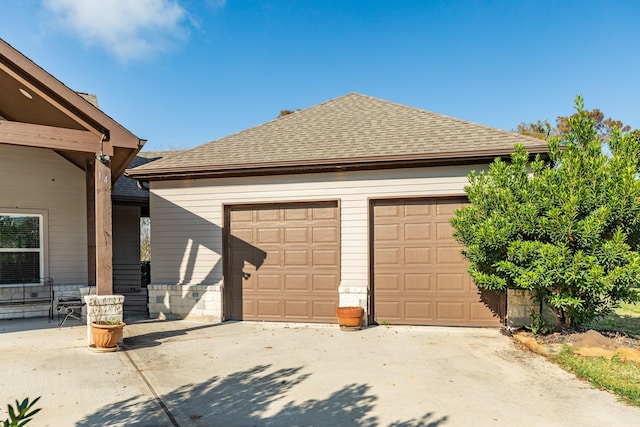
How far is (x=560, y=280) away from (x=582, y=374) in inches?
58.7

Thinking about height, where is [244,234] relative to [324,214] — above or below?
below

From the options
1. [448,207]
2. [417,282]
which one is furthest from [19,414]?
[448,207]

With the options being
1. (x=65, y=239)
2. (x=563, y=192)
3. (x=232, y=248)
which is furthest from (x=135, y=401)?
(x=65, y=239)

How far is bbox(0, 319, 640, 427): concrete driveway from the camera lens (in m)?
4.18

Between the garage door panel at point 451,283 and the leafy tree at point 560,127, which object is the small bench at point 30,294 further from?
the leafy tree at point 560,127

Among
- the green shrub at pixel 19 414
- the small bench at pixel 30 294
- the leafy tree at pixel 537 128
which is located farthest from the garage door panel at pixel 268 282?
the leafy tree at pixel 537 128

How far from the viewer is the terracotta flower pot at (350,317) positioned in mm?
8305

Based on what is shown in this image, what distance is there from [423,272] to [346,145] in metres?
3.31

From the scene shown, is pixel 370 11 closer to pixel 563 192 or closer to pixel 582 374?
pixel 563 192

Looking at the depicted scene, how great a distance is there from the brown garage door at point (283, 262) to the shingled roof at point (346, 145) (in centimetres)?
102

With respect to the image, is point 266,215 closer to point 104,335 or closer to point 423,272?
point 423,272

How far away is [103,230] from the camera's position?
6969 mm

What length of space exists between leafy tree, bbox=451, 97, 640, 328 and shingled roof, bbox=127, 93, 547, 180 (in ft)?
4.46

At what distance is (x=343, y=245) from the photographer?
29.2 ft
